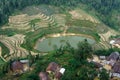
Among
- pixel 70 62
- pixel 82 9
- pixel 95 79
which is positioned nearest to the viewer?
pixel 95 79

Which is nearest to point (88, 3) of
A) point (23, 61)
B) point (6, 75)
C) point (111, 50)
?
point (111, 50)

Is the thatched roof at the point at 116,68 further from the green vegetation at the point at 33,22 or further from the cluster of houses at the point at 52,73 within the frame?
the green vegetation at the point at 33,22

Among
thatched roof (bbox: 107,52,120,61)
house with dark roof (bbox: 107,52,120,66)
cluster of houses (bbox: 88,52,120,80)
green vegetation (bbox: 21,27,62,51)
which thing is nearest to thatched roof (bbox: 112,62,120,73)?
cluster of houses (bbox: 88,52,120,80)

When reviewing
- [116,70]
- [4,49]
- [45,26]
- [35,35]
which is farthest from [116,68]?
[45,26]

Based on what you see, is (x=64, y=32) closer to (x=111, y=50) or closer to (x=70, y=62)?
(x=111, y=50)

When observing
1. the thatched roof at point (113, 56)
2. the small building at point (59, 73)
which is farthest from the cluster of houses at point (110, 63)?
the small building at point (59, 73)

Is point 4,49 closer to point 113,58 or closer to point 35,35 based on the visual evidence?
point 35,35
